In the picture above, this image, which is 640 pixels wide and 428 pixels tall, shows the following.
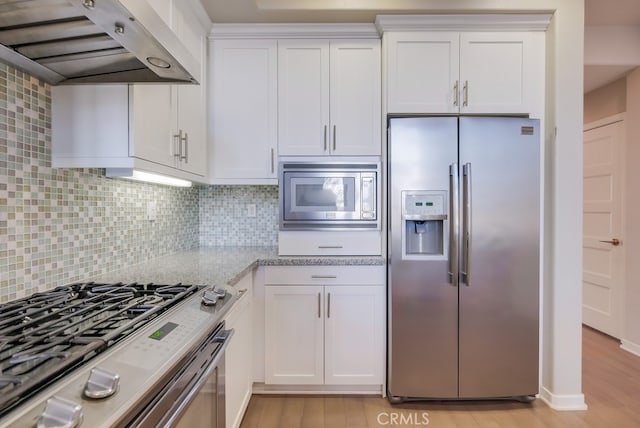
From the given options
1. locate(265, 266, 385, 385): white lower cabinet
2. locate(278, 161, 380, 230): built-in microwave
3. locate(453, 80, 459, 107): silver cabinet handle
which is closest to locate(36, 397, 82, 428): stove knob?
locate(265, 266, 385, 385): white lower cabinet

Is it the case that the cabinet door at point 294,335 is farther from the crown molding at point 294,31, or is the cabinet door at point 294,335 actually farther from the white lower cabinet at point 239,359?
the crown molding at point 294,31

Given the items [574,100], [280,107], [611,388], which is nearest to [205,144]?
[280,107]

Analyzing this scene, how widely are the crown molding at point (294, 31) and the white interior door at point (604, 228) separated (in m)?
2.71

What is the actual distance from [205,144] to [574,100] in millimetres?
2378

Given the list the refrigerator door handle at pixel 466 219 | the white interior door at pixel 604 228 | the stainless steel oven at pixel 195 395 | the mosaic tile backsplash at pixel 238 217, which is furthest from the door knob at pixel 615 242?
the stainless steel oven at pixel 195 395

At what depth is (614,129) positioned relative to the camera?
10.3 ft

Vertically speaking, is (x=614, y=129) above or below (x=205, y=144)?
above

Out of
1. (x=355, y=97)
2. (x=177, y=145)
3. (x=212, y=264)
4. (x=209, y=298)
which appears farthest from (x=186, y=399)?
(x=355, y=97)

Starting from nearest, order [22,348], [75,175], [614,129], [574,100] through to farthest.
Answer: [22,348] < [75,175] < [574,100] < [614,129]

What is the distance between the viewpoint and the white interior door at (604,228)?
3094 mm

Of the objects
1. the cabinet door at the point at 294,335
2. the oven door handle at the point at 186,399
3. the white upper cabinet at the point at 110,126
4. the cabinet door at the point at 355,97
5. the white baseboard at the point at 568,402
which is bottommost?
the white baseboard at the point at 568,402

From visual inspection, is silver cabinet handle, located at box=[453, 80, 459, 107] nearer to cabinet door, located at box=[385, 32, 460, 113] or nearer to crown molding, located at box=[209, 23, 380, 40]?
cabinet door, located at box=[385, 32, 460, 113]

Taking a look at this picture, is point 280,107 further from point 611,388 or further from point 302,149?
point 611,388

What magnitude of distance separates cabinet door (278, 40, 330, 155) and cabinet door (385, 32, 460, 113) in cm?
44
